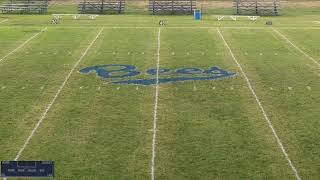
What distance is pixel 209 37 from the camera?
118 ft

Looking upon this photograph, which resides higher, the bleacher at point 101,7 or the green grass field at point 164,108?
the bleacher at point 101,7

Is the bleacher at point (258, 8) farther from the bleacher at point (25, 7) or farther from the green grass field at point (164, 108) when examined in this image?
the bleacher at point (25, 7)

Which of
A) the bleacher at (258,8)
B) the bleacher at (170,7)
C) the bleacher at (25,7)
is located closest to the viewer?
the bleacher at (25,7)

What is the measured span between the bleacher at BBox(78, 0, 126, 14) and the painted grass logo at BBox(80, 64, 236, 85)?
26.2 meters

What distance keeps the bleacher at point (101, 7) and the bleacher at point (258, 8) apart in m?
10.8

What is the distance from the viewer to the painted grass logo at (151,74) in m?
23.9

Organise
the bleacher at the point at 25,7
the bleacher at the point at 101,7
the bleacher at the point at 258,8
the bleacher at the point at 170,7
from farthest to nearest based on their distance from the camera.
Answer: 1. the bleacher at the point at 101,7
2. the bleacher at the point at 258,8
3. the bleacher at the point at 170,7
4. the bleacher at the point at 25,7

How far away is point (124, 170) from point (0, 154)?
3.47m

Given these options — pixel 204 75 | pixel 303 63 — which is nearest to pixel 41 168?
pixel 204 75

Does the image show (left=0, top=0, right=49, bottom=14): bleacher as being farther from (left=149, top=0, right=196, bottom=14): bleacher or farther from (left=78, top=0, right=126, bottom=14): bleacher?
(left=149, top=0, right=196, bottom=14): bleacher

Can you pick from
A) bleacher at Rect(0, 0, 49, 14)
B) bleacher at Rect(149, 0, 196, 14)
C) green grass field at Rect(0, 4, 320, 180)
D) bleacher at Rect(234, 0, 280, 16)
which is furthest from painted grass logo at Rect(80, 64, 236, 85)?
bleacher at Rect(0, 0, 49, 14)

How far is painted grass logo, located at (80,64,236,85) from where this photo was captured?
23.9 meters

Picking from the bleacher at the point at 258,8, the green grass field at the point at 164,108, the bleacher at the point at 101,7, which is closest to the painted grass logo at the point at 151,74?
the green grass field at the point at 164,108

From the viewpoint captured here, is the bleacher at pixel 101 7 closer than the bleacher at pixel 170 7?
No
